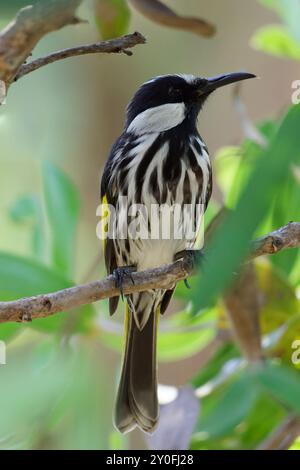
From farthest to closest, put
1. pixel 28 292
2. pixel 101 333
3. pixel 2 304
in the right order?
pixel 101 333
pixel 28 292
pixel 2 304

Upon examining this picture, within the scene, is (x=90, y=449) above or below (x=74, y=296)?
below

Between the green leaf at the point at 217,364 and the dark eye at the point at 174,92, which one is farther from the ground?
the dark eye at the point at 174,92

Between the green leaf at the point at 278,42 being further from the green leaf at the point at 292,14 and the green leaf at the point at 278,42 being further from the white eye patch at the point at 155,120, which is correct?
the white eye patch at the point at 155,120

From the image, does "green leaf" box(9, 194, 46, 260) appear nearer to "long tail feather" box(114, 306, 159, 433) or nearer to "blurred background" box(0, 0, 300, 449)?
"blurred background" box(0, 0, 300, 449)

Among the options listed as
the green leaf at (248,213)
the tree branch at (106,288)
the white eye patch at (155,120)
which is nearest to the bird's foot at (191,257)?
the tree branch at (106,288)

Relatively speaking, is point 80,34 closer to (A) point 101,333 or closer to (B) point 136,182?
(B) point 136,182

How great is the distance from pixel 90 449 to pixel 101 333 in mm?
243

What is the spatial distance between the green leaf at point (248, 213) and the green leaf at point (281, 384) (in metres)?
0.78

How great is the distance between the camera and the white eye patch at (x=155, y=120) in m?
1.67

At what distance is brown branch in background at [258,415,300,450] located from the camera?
1.32 metres

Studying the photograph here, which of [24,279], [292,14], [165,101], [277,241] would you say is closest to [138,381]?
[24,279]

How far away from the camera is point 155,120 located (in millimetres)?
1677
